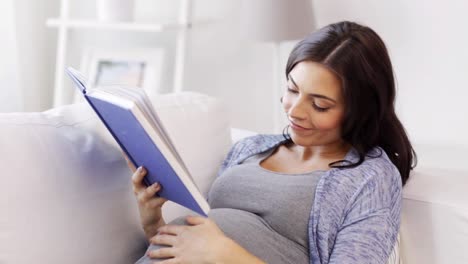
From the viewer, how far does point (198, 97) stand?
4.96 feet

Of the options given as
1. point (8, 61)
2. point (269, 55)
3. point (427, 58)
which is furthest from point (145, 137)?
point (8, 61)

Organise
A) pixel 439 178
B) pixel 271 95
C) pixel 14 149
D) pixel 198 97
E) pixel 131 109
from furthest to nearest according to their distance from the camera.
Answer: pixel 271 95 < pixel 198 97 < pixel 439 178 < pixel 14 149 < pixel 131 109

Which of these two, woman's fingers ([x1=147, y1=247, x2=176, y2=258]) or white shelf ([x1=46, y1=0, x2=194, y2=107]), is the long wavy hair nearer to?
woman's fingers ([x1=147, y1=247, x2=176, y2=258])

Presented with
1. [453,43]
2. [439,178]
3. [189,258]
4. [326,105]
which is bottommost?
[189,258]

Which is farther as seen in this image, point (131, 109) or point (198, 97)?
point (198, 97)

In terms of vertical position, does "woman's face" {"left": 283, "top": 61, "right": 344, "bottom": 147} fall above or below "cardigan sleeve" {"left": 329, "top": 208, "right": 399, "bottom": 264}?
above

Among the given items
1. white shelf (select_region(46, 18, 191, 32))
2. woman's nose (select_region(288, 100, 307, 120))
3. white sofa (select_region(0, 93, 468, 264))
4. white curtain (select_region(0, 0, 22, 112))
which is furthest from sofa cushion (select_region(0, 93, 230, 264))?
white curtain (select_region(0, 0, 22, 112))

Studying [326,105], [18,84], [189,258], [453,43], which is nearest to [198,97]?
[326,105]

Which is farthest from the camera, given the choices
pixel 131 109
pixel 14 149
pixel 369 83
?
pixel 369 83

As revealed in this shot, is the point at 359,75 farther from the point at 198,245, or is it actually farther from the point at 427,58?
the point at 427,58

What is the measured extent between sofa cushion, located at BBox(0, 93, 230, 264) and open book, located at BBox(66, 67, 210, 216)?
0.12m

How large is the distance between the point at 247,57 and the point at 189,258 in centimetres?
144

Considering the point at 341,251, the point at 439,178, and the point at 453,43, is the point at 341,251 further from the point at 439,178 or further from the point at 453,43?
the point at 453,43

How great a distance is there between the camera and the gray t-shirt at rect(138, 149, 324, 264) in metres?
1.15
